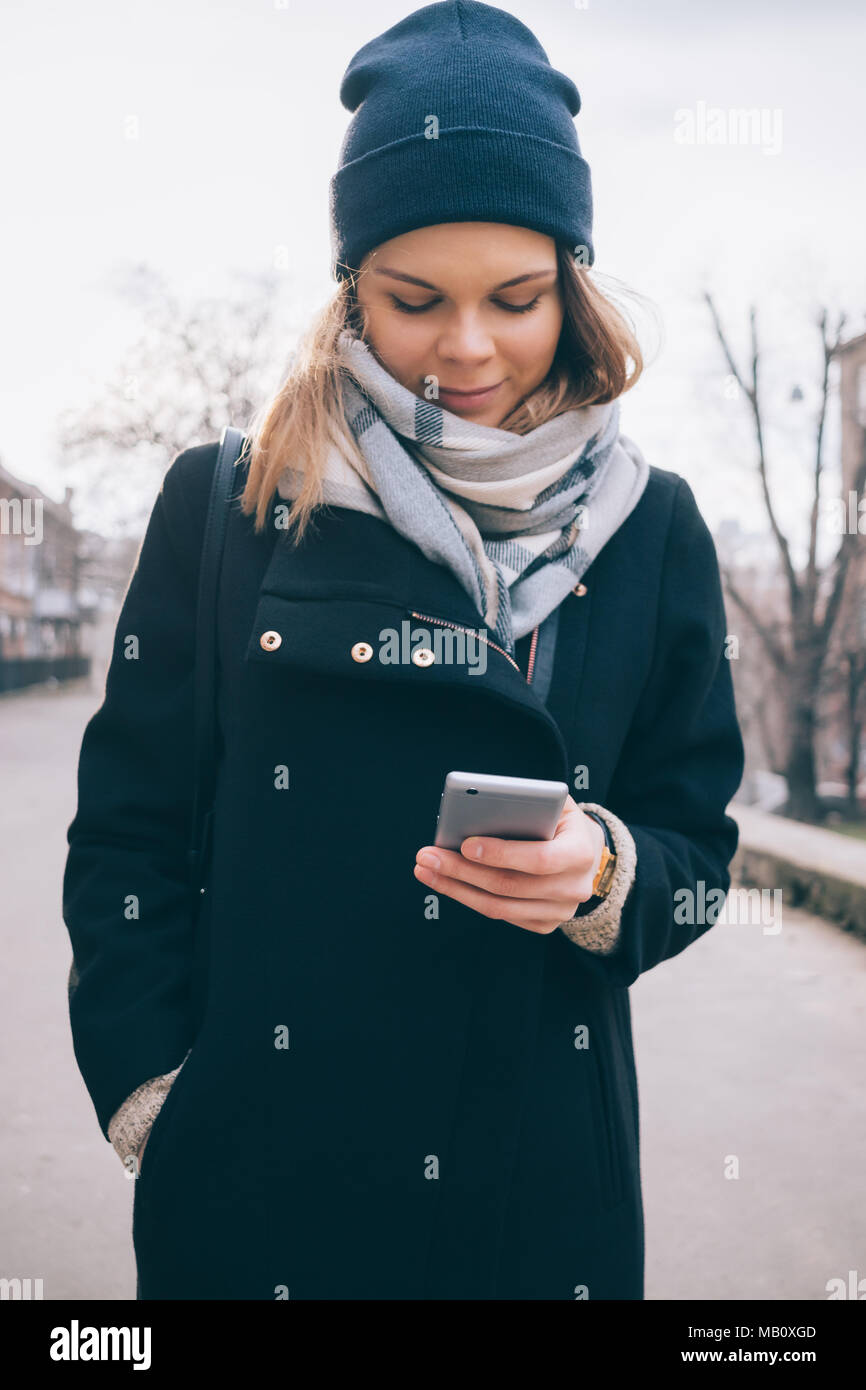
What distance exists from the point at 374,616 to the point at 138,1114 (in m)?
0.72

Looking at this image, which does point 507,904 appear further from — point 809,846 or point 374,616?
point 809,846

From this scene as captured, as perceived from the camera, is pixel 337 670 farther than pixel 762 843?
No

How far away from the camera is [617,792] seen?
158cm

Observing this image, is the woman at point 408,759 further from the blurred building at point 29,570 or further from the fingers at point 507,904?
the blurred building at point 29,570

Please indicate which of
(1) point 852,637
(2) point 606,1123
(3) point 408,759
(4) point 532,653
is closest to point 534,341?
(4) point 532,653

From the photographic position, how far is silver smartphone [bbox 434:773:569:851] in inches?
43.8

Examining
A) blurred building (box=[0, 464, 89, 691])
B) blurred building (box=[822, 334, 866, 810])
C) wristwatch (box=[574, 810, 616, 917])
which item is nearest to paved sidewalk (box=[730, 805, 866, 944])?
wristwatch (box=[574, 810, 616, 917])

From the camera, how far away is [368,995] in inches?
54.4

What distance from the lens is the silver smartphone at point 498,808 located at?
1112mm

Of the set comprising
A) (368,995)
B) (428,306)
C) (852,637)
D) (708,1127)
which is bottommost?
(708,1127)

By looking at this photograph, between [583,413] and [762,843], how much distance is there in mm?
6294

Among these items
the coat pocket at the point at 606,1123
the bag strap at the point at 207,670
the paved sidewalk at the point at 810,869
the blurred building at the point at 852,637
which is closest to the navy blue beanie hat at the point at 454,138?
the bag strap at the point at 207,670
